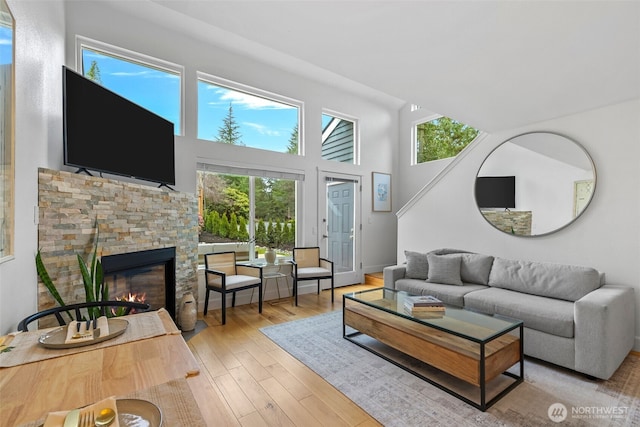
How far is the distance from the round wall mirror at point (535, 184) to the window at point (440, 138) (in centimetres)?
161

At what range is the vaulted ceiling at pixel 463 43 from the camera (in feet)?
5.56

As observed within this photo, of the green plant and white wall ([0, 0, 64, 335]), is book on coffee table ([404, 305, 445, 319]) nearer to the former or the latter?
→ the green plant

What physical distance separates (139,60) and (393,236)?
16.4 ft

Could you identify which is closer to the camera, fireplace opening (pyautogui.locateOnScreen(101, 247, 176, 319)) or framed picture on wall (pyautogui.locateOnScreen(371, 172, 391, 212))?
fireplace opening (pyautogui.locateOnScreen(101, 247, 176, 319))

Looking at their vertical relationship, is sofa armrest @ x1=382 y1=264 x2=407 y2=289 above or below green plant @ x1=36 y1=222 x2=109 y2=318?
below

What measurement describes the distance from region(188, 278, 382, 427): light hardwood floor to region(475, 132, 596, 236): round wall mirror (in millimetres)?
2875

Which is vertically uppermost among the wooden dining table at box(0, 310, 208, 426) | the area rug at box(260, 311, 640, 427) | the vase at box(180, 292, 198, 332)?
the wooden dining table at box(0, 310, 208, 426)

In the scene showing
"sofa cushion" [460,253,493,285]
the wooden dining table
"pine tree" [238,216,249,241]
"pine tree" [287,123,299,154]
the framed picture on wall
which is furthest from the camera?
the framed picture on wall

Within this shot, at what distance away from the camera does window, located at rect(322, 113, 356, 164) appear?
5355 millimetres

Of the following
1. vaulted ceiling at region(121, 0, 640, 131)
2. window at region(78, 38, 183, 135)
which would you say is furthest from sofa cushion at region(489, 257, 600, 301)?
window at region(78, 38, 183, 135)

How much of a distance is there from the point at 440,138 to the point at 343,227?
246cm

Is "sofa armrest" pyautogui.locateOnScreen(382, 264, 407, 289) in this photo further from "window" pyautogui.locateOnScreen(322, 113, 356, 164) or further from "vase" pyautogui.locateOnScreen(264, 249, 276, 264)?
"window" pyautogui.locateOnScreen(322, 113, 356, 164)

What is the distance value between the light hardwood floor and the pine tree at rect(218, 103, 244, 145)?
243 centimetres

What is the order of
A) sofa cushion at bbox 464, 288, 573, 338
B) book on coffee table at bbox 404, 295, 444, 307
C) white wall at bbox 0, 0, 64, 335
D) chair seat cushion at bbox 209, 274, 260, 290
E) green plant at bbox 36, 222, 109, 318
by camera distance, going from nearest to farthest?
white wall at bbox 0, 0, 64, 335
green plant at bbox 36, 222, 109, 318
sofa cushion at bbox 464, 288, 573, 338
book on coffee table at bbox 404, 295, 444, 307
chair seat cushion at bbox 209, 274, 260, 290
